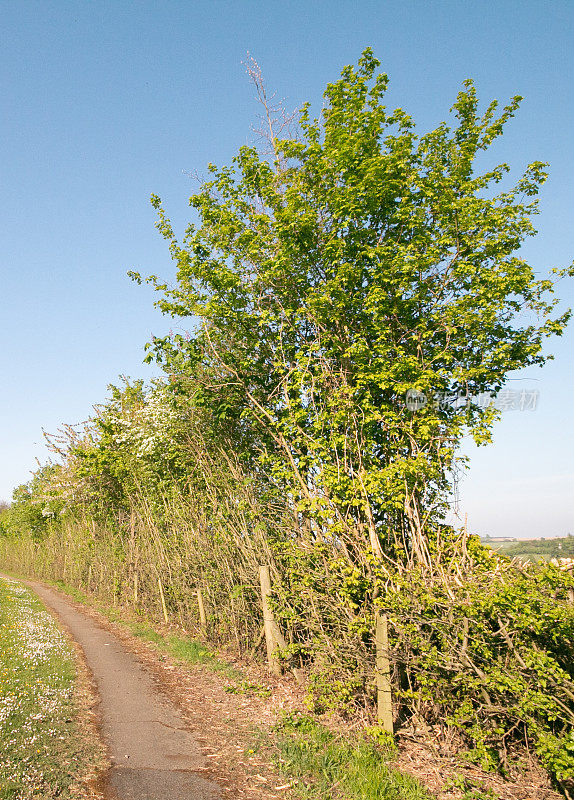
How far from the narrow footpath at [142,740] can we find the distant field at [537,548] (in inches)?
151

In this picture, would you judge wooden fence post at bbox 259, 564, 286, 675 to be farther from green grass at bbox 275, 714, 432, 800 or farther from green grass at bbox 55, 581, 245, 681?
green grass at bbox 275, 714, 432, 800

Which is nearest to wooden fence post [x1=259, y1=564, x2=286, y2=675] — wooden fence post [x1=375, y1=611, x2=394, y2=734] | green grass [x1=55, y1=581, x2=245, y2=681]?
green grass [x1=55, y1=581, x2=245, y2=681]

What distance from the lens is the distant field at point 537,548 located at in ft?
17.1

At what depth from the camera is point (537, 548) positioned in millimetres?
5539

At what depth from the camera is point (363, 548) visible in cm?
715

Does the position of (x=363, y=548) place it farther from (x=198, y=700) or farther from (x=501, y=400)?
(x=198, y=700)

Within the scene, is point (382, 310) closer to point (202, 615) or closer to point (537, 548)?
point (537, 548)

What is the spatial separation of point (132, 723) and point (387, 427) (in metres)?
5.24

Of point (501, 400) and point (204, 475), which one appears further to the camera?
point (204, 475)

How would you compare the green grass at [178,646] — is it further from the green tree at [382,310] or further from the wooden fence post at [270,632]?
the green tree at [382,310]

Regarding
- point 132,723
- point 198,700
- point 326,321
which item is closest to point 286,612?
point 198,700

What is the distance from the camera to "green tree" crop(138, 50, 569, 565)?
273 inches

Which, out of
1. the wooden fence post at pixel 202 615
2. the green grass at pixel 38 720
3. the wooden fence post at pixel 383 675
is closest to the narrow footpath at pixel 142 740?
the green grass at pixel 38 720

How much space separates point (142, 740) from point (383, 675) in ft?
10.0
